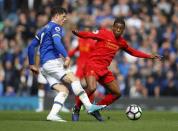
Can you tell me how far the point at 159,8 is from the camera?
26781mm

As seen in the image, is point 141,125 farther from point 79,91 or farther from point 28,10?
point 28,10

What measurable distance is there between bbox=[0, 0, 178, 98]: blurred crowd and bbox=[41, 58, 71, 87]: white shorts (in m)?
8.98

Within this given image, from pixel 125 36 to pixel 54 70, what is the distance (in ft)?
35.7

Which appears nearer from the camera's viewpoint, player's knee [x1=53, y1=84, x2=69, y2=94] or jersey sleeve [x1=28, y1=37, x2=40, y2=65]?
player's knee [x1=53, y1=84, x2=69, y2=94]

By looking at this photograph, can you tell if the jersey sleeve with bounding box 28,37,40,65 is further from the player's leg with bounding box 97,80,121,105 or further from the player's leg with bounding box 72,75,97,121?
the player's leg with bounding box 97,80,121,105

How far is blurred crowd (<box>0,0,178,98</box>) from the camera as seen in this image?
24.1 m

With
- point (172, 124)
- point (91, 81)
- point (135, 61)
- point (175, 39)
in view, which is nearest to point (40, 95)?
point (135, 61)

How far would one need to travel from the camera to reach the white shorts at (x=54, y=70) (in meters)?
14.9

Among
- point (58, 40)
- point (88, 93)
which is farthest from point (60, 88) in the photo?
point (88, 93)

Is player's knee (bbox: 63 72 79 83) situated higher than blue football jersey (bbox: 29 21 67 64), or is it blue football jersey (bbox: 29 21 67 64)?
blue football jersey (bbox: 29 21 67 64)

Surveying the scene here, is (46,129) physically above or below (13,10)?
below

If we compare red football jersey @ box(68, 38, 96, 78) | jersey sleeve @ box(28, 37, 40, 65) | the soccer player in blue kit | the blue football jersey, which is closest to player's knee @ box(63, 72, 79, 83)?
the soccer player in blue kit

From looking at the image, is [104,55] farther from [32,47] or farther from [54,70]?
[32,47]

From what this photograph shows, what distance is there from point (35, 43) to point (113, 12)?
11.8 m
